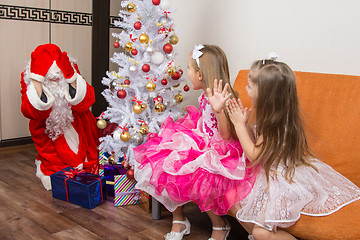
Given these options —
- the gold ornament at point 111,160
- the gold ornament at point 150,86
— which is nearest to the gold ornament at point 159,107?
the gold ornament at point 150,86

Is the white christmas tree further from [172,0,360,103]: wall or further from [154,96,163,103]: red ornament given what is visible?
[172,0,360,103]: wall

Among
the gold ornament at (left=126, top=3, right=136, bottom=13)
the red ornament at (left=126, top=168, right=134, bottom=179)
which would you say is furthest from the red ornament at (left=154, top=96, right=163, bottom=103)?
the gold ornament at (left=126, top=3, right=136, bottom=13)

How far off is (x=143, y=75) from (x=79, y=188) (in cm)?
83

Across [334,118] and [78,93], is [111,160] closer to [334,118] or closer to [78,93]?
[78,93]

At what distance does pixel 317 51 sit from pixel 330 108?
0.48 m

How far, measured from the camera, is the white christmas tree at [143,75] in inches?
90.4

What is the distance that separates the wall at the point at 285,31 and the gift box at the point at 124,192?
1.04 meters

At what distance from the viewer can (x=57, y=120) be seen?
2.61m

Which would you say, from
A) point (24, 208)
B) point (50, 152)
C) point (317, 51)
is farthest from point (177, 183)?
point (50, 152)

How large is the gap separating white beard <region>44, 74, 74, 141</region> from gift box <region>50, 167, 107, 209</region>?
1.39 ft

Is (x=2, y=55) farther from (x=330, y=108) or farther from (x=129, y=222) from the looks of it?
(x=330, y=108)

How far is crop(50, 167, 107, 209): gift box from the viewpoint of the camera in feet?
7.30

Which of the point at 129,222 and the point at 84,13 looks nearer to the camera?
the point at 129,222

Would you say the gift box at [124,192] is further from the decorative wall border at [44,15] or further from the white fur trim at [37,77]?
the decorative wall border at [44,15]
